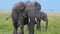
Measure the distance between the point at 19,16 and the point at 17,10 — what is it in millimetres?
186

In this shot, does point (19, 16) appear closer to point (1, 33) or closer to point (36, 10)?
point (36, 10)

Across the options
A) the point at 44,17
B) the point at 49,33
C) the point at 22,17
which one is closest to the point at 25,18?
the point at 22,17

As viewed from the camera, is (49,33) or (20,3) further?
(49,33)

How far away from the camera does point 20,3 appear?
301 inches

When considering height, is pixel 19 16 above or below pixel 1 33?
above

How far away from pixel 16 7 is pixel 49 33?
1.97 m

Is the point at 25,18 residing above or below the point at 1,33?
above

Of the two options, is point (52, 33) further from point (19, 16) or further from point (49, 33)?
point (19, 16)

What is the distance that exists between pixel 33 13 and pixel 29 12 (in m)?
0.12

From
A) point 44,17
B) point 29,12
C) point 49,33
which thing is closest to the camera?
point 29,12

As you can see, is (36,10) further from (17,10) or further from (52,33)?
(52,33)

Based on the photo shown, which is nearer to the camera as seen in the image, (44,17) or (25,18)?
(25,18)

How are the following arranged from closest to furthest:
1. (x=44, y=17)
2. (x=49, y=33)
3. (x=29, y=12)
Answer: (x=29, y=12) → (x=49, y=33) → (x=44, y=17)

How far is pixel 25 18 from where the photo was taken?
7.45 m
